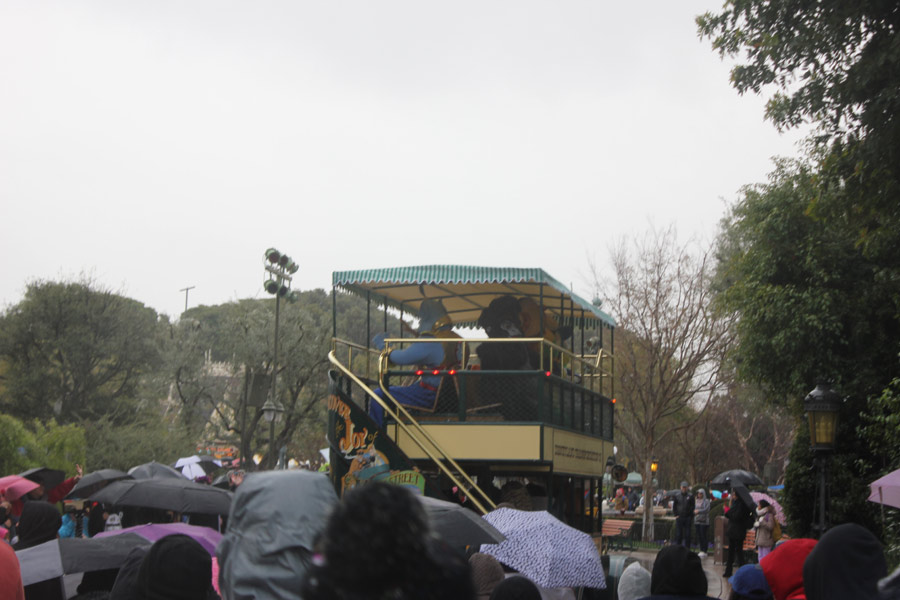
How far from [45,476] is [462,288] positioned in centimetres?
793

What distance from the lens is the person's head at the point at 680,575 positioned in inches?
214

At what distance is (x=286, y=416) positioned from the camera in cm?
4666

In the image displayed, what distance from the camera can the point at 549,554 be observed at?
8867mm

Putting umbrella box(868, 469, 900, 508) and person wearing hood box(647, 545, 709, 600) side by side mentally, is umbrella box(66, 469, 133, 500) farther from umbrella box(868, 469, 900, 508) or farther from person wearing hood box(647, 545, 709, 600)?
person wearing hood box(647, 545, 709, 600)

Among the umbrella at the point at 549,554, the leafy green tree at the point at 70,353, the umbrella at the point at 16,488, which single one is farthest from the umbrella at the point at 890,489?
the leafy green tree at the point at 70,353

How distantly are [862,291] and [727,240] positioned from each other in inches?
756

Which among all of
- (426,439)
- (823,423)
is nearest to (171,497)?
(426,439)

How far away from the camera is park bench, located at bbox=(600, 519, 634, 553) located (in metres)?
31.5

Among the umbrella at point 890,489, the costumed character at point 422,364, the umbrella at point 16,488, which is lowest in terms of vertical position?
the umbrella at point 16,488

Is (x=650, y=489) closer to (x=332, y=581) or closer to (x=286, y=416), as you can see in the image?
(x=286, y=416)

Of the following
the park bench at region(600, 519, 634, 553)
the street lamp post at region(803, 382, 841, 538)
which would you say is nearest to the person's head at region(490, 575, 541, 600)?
the street lamp post at region(803, 382, 841, 538)

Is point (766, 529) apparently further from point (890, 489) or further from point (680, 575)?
point (680, 575)

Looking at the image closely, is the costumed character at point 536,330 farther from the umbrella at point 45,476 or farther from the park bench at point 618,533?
the park bench at point 618,533

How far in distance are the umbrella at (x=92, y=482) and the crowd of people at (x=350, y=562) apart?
485 inches
